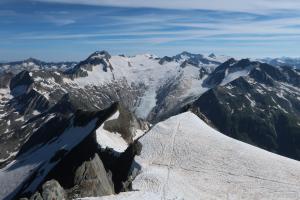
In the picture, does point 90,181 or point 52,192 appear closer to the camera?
point 52,192

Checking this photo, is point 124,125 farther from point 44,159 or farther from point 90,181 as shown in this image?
point 90,181

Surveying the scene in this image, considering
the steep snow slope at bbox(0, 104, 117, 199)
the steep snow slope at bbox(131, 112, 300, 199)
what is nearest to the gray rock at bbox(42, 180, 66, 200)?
the steep snow slope at bbox(131, 112, 300, 199)

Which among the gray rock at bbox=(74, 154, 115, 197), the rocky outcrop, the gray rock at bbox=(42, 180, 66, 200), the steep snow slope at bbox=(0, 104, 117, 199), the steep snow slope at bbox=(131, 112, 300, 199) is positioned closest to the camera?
the gray rock at bbox=(42, 180, 66, 200)

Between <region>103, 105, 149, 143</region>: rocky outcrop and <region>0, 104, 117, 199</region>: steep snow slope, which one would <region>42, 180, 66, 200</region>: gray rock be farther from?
<region>103, 105, 149, 143</region>: rocky outcrop

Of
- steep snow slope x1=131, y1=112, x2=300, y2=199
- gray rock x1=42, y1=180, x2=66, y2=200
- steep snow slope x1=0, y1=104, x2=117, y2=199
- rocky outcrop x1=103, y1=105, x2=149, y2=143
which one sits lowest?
steep snow slope x1=0, y1=104, x2=117, y2=199

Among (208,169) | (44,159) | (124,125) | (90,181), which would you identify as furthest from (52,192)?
(44,159)

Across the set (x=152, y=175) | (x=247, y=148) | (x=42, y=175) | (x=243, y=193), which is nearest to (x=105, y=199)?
(x=152, y=175)

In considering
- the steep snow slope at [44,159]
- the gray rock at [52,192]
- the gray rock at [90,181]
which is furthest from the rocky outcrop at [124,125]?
the gray rock at [52,192]

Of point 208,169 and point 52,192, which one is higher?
point 52,192
